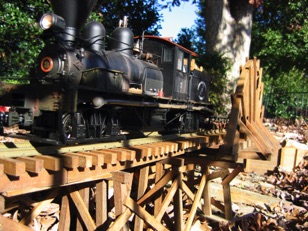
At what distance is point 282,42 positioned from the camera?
20.0m

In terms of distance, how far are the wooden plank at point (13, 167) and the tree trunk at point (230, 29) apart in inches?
416

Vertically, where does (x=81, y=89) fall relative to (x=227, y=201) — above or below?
above

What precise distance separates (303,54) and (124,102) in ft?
54.1

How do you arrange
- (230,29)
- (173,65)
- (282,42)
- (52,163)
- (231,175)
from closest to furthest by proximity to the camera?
(52,163) → (231,175) → (173,65) → (230,29) → (282,42)

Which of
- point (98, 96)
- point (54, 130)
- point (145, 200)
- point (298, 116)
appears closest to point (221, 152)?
point (145, 200)

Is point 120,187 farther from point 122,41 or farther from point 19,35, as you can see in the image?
point 19,35

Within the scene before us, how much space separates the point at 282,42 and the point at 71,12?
1766 cm

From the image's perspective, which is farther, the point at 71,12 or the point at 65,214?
the point at 65,214

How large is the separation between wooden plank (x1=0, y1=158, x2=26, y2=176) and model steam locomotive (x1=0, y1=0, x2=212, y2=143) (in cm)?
105

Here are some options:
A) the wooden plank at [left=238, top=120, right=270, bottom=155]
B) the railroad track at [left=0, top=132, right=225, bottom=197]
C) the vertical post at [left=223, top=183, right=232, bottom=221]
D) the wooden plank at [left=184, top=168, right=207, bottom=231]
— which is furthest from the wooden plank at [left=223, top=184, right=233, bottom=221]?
the railroad track at [left=0, top=132, right=225, bottom=197]

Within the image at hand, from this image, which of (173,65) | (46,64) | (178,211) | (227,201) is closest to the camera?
(46,64)

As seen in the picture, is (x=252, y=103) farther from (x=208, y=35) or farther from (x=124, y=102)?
(x=208, y=35)

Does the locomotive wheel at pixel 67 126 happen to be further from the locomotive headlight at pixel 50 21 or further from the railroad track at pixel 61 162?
the locomotive headlight at pixel 50 21

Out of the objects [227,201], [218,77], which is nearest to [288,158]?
[227,201]
